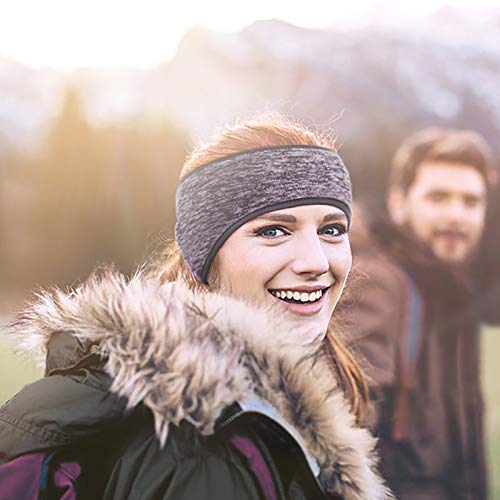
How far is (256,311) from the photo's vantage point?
3.91 ft

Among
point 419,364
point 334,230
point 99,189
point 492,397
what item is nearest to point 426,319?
point 419,364

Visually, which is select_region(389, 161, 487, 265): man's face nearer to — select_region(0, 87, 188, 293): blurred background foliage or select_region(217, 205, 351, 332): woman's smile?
select_region(0, 87, 188, 293): blurred background foliage

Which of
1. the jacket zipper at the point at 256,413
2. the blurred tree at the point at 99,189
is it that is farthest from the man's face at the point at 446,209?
the jacket zipper at the point at 256,413

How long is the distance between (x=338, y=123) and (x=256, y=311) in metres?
3.82

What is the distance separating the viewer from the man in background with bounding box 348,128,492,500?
13.9 ft

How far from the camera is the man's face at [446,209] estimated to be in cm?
453

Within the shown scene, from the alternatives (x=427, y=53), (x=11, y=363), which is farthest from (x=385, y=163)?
(x=11, y=363)

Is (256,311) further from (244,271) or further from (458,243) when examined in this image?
(458,243)

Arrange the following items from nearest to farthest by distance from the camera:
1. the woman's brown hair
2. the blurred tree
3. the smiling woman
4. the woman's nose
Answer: the smiling woman, the woman's nose, the woman's brown hair, the blurred tree

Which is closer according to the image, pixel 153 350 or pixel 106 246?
pixel 153 350

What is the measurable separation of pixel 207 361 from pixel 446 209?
378 centimetres

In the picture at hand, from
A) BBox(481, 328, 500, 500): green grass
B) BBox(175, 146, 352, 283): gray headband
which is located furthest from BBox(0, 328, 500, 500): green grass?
BBox(175, 146, 352, 283): gray headband

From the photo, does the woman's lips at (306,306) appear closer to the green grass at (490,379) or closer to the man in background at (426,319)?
the man in background at (426,319)

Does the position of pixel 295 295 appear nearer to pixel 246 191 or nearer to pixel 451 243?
pixel 246 191
